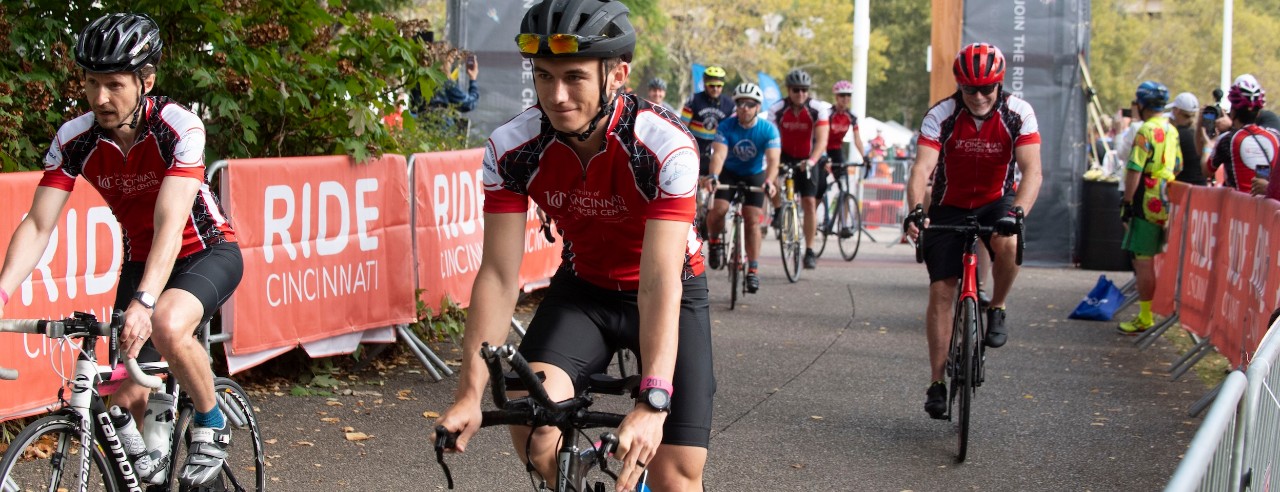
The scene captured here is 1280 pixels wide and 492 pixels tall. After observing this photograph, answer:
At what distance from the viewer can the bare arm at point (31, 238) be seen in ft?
15.2

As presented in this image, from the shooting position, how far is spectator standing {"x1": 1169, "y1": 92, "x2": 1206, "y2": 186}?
489 inches

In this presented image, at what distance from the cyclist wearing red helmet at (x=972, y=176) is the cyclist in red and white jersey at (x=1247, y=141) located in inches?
121

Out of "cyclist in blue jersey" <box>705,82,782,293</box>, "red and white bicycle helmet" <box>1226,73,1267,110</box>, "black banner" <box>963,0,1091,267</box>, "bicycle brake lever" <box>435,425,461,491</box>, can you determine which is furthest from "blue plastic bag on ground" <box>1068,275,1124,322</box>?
"bicycle brake lever" <box>435,425,461,491</box>

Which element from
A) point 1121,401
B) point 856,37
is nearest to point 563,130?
point 1121,401

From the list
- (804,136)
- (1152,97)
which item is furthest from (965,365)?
(804,136)

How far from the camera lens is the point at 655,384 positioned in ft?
10.7

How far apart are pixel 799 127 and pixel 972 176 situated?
7823 millimetres

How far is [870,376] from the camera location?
30.5 feet

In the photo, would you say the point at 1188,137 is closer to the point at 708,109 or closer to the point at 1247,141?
the point at 1247,141

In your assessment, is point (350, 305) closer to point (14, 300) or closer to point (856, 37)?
point (14, 300)

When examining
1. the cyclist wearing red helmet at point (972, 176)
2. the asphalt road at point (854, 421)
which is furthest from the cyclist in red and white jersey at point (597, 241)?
the cyclist wearing red helmet at point (972, 176)

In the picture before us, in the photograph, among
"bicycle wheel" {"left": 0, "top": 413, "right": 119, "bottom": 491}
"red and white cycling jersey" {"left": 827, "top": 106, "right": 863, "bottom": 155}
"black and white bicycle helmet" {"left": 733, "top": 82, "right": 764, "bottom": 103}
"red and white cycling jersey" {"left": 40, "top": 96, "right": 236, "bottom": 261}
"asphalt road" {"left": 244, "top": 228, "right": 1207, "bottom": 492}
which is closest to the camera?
"bicycle wheel" {"left": 0, "top": 413, "right": 119, "bottom": 491}

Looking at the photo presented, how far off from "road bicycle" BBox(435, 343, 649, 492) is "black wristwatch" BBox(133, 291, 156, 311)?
173 centimetres

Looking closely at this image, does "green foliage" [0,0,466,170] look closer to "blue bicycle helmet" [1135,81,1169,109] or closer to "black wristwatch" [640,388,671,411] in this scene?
"black wristwatch" [640,388,671,411]
